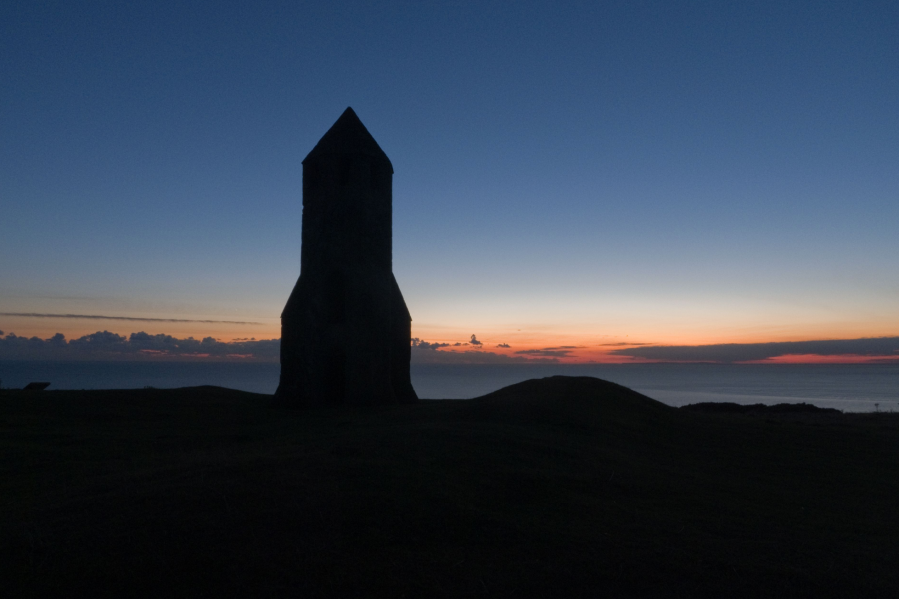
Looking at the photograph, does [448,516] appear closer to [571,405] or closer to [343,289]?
[571,405]

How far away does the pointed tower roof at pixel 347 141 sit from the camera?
22.2m

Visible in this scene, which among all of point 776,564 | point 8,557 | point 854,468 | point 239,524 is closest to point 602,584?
point 776,564

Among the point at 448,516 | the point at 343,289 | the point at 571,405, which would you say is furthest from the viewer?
the point at 343,289

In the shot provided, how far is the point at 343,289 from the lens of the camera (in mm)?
22281

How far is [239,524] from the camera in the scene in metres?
5.93

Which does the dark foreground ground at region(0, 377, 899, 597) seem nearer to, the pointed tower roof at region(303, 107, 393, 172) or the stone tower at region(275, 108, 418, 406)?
the stone tower at region(275, 108, 418, 406)

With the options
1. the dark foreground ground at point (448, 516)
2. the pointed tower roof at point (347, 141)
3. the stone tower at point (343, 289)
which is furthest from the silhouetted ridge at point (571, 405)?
the pointed tower roof at point (347, 141)

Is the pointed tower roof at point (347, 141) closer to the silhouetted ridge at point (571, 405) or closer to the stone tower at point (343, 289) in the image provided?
the stone tower at point (343, 289)

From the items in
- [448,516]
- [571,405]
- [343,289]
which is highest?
[343,289]

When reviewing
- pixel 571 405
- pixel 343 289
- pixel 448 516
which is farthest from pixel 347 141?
pixel 448 516

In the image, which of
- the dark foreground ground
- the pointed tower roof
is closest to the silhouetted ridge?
the dark foreground ground

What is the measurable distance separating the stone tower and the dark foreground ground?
817 cm

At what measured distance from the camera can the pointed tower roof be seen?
22250mm

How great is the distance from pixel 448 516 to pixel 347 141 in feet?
60.2
